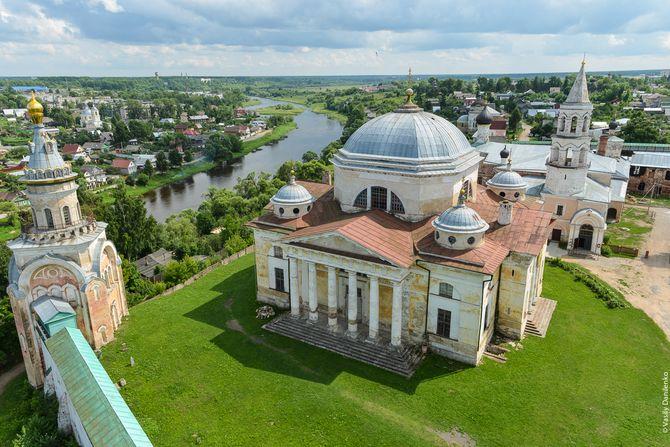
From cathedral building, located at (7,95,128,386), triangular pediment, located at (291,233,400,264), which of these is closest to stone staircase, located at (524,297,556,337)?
triangular pediment, located at (291,233,400,264)

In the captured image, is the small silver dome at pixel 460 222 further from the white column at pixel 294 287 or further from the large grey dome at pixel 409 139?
the white column at pixel 294 287

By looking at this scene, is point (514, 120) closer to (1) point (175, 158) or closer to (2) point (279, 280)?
(1) point (175, 158)

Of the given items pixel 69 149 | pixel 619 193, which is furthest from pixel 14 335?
pixel 69 149

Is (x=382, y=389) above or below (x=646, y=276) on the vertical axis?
above

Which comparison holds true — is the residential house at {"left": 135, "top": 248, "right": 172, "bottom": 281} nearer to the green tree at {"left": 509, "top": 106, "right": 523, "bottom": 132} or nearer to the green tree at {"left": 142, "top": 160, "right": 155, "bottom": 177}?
the green tree at {"left": 142, "top": 160, "right": 155, "bottom": 177}

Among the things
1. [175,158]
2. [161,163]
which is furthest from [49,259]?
[175,158]

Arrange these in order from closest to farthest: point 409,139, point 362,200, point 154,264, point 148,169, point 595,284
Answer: point 409,139
point 362,200
point 595,284
point 154,264
point 148,169

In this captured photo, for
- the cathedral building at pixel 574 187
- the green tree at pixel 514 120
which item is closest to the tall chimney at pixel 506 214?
the cathedral building at pixel 574 187
